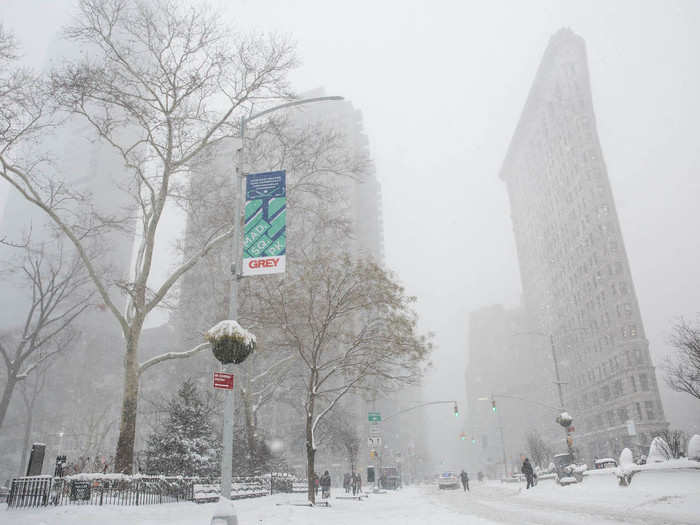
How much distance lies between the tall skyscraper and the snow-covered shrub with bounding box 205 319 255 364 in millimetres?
66204

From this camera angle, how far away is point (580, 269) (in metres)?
106

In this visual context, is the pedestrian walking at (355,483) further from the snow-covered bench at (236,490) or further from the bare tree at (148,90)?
the bare tree at (148,90)

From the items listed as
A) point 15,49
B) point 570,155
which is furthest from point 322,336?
point 570,155

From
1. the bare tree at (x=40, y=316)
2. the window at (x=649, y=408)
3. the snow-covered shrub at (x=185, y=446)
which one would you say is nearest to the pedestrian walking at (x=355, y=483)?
the snow-covered shrub at (x=185, y=446)

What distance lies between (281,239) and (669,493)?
13479 millimetres

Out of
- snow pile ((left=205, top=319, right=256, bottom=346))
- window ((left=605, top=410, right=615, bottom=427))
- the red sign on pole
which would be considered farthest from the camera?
window ((left=605, top=410, right=615, bottom=427))

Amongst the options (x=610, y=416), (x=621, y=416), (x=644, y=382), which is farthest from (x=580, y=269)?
(x=621, y=416)

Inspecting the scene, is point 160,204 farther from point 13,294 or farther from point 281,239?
point 13,294

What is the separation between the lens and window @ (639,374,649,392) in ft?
268

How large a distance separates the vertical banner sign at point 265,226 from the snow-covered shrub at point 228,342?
1.32 metres

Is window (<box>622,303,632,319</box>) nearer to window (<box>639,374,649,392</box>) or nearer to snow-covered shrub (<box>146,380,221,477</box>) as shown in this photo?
window (<box>639,374,649,392</box>)

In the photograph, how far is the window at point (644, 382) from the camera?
81.6m

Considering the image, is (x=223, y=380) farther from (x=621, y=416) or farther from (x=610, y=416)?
(x=610, y=416)

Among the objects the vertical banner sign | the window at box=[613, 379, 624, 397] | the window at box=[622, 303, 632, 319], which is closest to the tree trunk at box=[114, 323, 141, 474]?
the vertical banner sign
